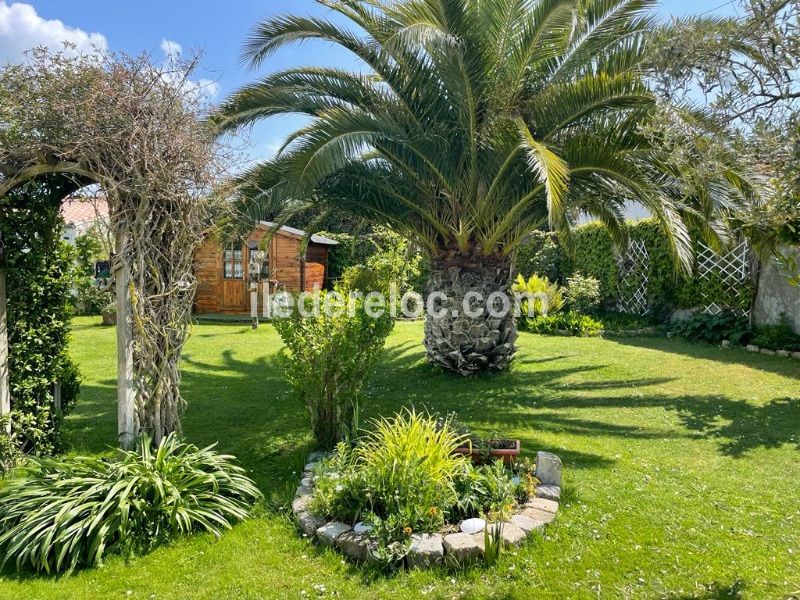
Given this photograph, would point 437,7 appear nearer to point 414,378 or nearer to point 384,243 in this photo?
point 414,378

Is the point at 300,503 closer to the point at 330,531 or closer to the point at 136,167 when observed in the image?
the point at 330,531

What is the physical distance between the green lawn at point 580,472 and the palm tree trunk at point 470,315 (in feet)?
1.12

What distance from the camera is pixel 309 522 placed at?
363 centimetres

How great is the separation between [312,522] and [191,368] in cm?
617

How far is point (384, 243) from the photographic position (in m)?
17.3

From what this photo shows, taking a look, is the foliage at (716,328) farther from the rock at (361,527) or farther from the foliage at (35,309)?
the foliage at (35,309)

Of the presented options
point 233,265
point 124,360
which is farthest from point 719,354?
point 233,265

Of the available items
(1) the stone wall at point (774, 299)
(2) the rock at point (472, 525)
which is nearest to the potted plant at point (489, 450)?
(2) the rock at point (472, 525)

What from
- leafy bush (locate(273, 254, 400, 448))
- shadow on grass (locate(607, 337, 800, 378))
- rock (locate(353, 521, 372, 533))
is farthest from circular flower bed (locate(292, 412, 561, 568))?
shadow on grass (locate(607, 337, 800, 378))

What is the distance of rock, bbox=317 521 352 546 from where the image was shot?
343 cm

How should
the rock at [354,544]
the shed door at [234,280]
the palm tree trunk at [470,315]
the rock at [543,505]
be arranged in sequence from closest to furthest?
the rock at [354,544] → the rock at [543,505] → the palm tree trunk at [470,315] → the shed door at [234,280]

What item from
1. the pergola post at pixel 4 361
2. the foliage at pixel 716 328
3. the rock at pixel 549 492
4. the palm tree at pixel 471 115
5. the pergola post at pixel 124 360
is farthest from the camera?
the foliage at pixel 716 328

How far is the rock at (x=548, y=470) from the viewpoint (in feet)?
13.4

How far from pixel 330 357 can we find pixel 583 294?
10.9 meters
